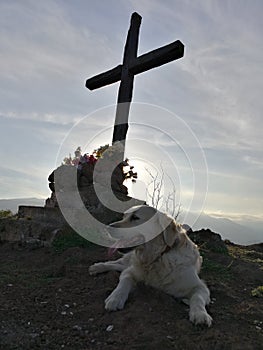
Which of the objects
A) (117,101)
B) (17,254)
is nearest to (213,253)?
(17,254)

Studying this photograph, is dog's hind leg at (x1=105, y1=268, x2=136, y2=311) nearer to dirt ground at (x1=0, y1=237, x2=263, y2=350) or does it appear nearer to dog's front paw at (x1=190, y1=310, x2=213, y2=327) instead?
dirt ground at (x1=0, y1=237, x2=263, y2=350)

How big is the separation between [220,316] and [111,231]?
1348 millimetres

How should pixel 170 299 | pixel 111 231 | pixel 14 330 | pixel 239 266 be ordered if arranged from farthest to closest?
pixel 239 266 < pixel 111 231 < pixel 170 299 < pixel 14 330

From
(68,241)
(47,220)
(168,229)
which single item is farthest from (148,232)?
(47,220)

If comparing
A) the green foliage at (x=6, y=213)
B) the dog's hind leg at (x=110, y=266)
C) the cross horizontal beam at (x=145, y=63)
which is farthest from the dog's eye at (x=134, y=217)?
the green foliage at (x=6, y=213)

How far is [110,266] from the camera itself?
464 cm

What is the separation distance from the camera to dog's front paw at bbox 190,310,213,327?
3.15 m

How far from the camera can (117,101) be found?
25.4 ft

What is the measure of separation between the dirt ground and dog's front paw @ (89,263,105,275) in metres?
0.08

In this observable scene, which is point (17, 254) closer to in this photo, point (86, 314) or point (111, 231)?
point (111, 231)

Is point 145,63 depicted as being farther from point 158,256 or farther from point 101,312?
point 101,312

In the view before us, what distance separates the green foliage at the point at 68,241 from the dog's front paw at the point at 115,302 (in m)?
2.11

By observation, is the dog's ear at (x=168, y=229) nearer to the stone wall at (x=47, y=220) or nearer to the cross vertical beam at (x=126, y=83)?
the stone wall at (x=47, y=220)

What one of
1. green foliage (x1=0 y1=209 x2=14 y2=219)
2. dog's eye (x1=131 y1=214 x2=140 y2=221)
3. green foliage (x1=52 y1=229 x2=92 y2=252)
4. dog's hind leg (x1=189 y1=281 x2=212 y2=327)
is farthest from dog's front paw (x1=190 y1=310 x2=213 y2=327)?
green foliage (x1=0 y1=209 x2=14 y2=219)
